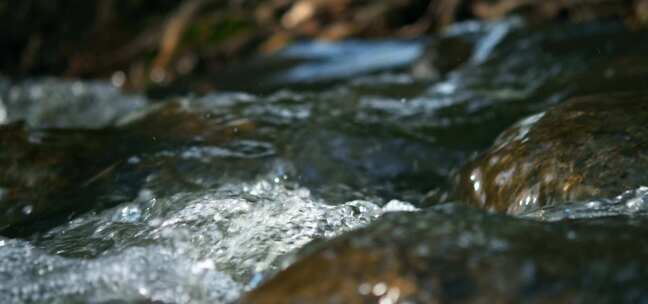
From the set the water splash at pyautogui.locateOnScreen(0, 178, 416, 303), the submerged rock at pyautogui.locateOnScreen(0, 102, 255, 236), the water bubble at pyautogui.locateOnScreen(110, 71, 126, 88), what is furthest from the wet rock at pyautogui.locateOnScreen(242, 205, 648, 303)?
the water bubble at pyautogui.locateOnScreen(110, 71, 126, 88)

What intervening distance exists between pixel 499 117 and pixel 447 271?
2.62 m

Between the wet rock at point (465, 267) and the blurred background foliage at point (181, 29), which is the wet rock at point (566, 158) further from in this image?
the blurred background foliage at point (181, 29)

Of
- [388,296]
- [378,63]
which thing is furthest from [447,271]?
[378,63]

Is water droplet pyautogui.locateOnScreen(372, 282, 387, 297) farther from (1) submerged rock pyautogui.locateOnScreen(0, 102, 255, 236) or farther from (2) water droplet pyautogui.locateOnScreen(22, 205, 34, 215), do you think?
(2) water droplet pyautogui.locateOnScreen(22, 205, 34, 215)

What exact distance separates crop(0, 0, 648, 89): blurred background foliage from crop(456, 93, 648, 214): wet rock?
4.47 metres

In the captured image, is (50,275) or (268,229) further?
(268,229)

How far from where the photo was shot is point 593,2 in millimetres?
6723

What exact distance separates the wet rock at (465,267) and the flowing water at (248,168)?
0.27 meters

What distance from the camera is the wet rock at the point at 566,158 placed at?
2.43 m

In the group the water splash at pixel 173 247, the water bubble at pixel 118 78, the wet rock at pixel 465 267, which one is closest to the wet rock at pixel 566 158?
the water splash at pixel 173 247

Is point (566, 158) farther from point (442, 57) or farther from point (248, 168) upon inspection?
point (442, 57)

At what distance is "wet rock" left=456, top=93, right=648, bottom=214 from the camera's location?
2.43 meters

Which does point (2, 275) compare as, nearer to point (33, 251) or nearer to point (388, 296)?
point (33, 251)

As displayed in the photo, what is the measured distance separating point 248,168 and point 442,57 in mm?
3046
